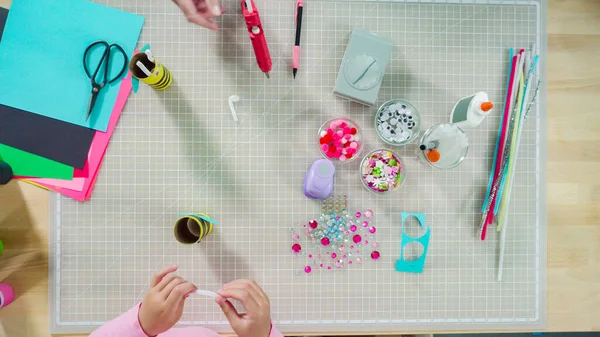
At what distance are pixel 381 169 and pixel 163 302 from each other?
59 centimetres

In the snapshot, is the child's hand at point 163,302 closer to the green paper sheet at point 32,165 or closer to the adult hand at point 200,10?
the green paper sheet at point 32,165

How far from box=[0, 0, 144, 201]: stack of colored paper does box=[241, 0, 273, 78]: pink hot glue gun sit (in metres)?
0.30

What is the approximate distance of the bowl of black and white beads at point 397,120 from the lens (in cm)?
103

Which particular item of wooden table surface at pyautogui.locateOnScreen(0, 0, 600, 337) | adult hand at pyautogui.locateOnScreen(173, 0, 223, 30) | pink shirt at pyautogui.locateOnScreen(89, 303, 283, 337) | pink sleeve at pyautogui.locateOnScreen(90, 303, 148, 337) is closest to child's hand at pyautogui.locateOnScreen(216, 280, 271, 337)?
pink shirt at pyautogui.locateOnScreen(89, 303, 283, 337)

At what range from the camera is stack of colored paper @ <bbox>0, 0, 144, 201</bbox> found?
1.01 meters

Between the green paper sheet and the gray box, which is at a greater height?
the gray box

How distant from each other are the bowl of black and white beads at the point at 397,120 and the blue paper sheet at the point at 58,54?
640 millimetres

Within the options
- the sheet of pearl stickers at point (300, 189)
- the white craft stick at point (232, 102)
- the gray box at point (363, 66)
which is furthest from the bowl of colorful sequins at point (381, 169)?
the white craft stick at point (232, 102)

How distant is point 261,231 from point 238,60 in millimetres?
433

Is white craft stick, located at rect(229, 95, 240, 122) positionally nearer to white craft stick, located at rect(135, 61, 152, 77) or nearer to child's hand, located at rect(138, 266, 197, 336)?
white craft stick, located at rect(135, 61, 152, 77)

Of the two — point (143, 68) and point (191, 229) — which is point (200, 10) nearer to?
point (143, 68)

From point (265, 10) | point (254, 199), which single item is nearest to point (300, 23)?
point (265, 10)

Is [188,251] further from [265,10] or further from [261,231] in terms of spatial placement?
[265,10]

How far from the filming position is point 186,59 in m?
1.04
